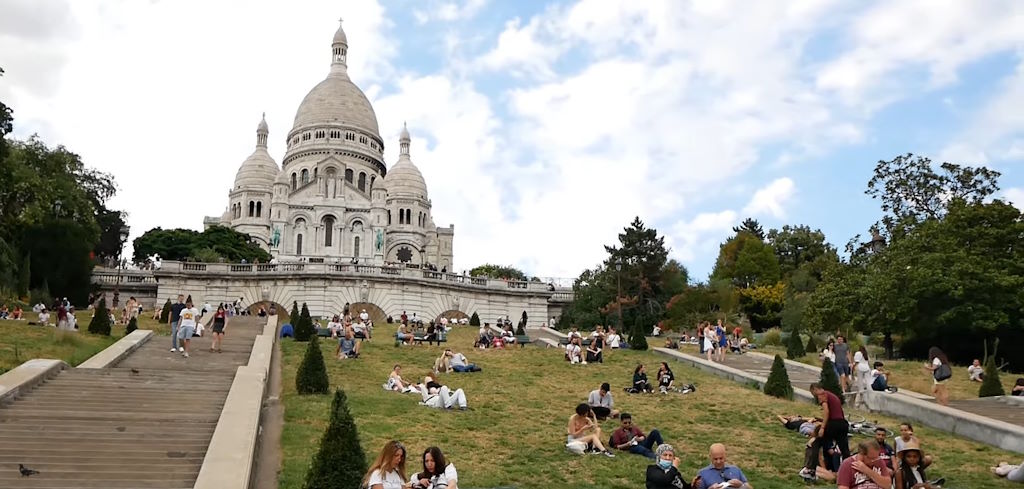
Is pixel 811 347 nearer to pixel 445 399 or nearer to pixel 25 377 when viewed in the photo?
pixel 445 399

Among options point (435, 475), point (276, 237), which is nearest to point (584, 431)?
point (435, 475)

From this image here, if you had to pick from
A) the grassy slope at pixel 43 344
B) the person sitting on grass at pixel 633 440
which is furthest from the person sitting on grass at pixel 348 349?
the person sitting on grass at pixel 633 440

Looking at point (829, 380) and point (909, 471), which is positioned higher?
point (829, 380)

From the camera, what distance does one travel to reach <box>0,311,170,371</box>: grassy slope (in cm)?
1817


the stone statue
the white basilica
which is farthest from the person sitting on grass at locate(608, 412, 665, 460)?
the stone statue

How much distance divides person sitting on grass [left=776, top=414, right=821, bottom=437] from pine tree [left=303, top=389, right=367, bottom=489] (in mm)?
8230

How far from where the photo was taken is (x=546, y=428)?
14250 mm

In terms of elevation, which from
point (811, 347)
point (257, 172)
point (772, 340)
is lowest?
point (811, 347)

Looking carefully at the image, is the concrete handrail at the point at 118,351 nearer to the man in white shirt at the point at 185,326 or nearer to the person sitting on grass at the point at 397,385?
the man in white shirt at the point at 185,326

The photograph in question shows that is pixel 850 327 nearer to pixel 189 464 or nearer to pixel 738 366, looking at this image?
pixel 738 366

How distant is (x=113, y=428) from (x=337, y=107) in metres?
87.3

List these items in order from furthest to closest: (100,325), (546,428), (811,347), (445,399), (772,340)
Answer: (772,340), (811,347), (100,325), (445,399), (546,428)

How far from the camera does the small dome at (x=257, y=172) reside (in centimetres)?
9062

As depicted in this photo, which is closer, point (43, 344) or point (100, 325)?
point (43, 344)
